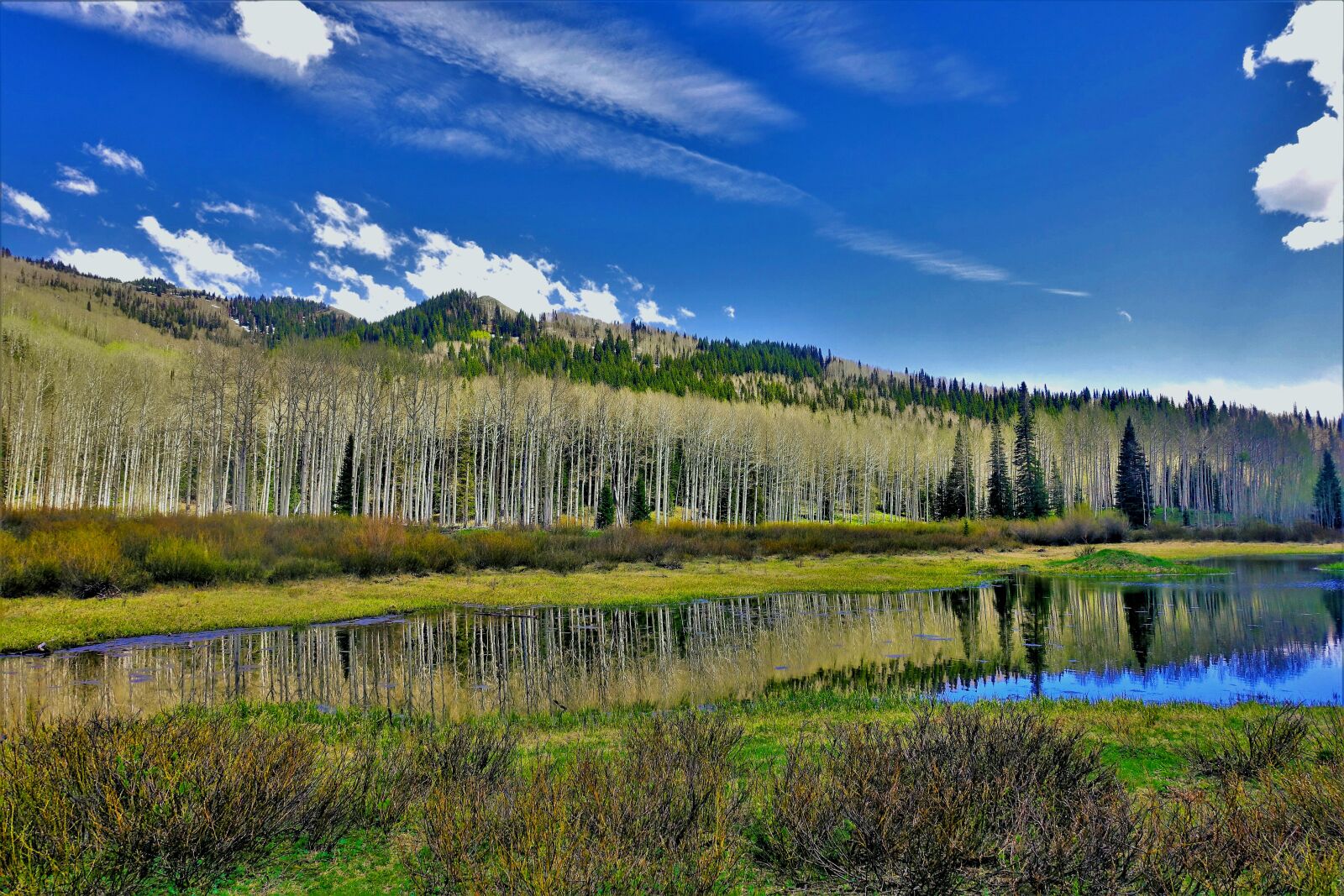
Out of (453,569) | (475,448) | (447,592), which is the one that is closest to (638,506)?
(475,448)

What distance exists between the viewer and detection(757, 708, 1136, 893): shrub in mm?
5008

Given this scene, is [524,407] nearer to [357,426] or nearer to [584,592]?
[357,426]

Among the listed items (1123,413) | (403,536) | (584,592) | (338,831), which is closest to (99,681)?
(338,831)

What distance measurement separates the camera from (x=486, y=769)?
7.31 meters

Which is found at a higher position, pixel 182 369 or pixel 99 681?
pixel 182 369

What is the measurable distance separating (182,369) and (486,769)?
92.2 metres

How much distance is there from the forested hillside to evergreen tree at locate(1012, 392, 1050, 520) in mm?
336

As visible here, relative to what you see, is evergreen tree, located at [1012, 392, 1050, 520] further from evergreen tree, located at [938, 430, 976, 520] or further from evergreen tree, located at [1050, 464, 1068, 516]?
evergreen tree, located at [938, 430, 976, 520]

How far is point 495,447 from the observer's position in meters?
68.6

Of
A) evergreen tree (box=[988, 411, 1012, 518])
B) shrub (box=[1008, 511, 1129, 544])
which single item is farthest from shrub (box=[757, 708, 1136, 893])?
evergreen tree (box=[988, 411, 1012, 518])

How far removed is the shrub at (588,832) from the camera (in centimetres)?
460

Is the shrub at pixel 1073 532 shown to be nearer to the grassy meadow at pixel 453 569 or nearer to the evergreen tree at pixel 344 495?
the grassy meadow at pixel 453 569

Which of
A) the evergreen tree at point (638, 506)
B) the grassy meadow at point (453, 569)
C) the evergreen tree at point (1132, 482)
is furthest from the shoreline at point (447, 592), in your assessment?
the evergreen tree at point (1132, 482)

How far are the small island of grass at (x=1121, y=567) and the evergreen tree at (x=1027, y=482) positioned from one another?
3868 centimetres
